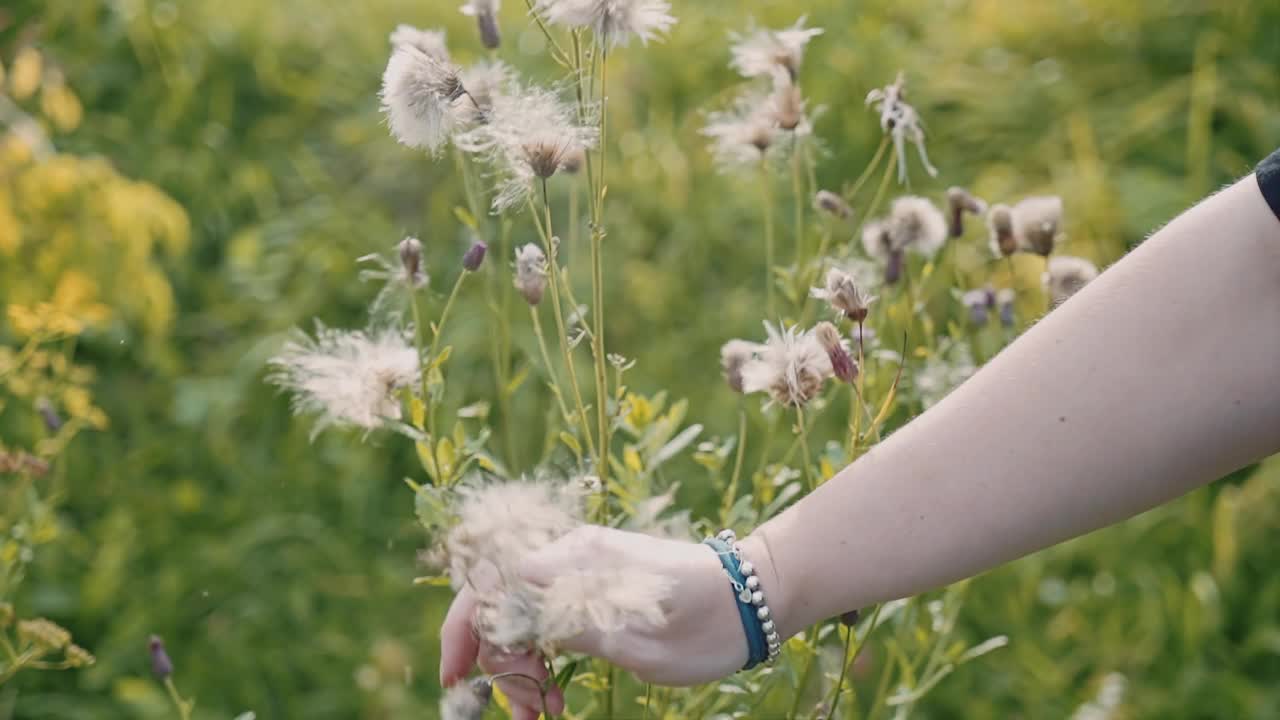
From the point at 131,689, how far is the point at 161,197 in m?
1.01

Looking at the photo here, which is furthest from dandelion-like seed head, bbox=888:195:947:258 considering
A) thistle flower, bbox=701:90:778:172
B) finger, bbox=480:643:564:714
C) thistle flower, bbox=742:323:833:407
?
finger, bbox=480:643:564:714

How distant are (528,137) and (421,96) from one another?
94mm

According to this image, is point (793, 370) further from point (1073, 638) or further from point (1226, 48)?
point (1226, 48)

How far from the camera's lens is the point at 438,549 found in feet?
2.92

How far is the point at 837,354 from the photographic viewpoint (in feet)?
3.11

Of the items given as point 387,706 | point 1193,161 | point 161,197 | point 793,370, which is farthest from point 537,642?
point 1193,161

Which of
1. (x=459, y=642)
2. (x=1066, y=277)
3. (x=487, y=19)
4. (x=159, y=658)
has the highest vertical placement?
(x=487, y=19)

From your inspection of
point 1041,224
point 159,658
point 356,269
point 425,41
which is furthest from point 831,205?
point 356,269

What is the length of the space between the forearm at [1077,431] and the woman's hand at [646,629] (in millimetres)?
44

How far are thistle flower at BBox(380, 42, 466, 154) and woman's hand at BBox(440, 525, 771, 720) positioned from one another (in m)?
0.31

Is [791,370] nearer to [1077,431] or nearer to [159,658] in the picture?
[1077,431]

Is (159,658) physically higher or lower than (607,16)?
lower

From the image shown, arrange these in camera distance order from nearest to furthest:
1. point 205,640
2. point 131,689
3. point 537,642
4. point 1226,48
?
point 537,642
point 131,689
point 205,640
point 1226,48

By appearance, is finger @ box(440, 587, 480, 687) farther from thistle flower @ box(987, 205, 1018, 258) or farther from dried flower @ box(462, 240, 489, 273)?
thistle flower @ box(987, 205, 1018, 258)
